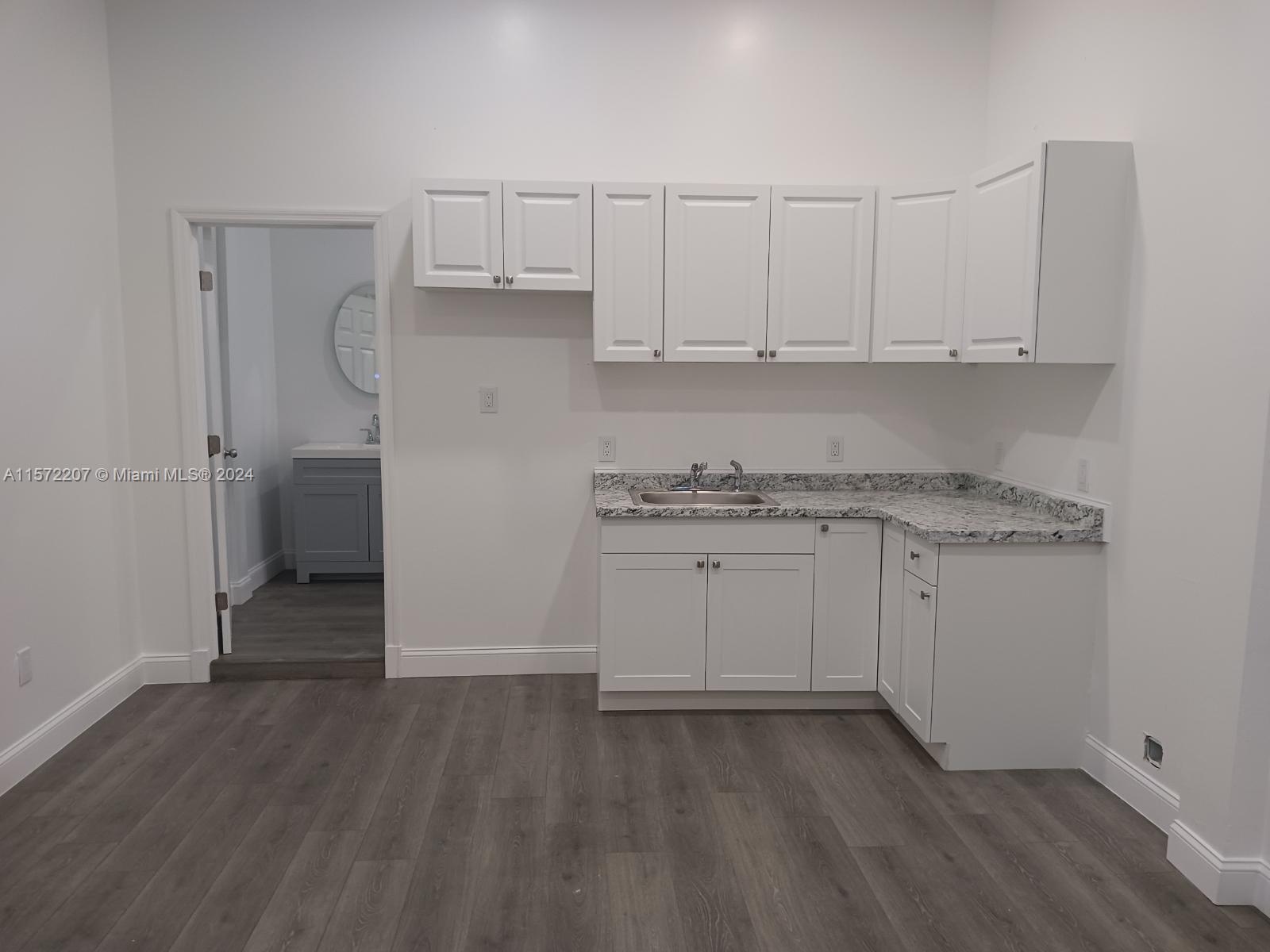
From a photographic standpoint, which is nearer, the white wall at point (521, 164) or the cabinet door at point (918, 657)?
the cabinet door at point (918, 657)

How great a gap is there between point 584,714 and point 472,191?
→ 2142 mm

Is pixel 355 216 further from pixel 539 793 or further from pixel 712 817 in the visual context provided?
pixel 712 817

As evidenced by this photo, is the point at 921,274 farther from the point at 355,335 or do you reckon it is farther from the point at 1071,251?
the point at 355,335

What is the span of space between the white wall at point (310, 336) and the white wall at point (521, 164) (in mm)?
2009

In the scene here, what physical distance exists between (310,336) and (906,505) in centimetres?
405

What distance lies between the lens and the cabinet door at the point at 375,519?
521 cm

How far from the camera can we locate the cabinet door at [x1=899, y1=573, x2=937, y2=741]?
289cm

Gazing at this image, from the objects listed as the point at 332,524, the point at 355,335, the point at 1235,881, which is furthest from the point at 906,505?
the point at 355,335

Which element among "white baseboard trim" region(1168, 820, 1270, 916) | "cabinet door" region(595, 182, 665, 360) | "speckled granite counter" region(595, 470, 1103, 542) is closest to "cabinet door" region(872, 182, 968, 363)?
"speckled granite counter" region(595, 470, 1103, 542)

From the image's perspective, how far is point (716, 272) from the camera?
337 cm

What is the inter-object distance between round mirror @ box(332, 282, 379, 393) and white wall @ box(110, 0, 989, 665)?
2006 millimetres

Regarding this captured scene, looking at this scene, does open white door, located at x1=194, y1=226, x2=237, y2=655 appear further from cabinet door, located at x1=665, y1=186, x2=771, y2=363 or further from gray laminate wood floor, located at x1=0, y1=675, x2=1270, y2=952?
cabinet door, located at x1=665, y1=186, x2=771, y2=363

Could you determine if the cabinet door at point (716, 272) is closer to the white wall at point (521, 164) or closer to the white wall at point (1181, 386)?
the white wall at point (521, 164)

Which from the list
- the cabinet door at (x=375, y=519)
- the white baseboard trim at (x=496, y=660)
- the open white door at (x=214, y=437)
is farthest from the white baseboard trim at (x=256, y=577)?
the white baseboard trim at (x=496, y=660)
